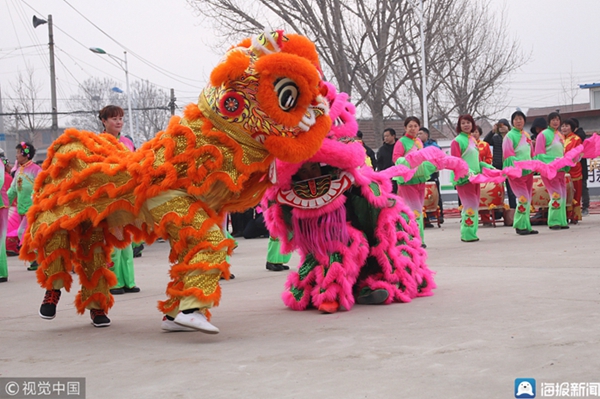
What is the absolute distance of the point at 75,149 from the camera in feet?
15.6

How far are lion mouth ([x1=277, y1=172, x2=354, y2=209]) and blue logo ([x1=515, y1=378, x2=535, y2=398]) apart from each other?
7.86 feet

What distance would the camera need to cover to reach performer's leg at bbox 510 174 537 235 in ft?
35.0

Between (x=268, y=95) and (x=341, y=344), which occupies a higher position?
(x=268, y=95)

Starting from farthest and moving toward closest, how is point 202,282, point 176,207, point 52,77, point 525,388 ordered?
point 52,77
point 176,207
point 202,282
point 525,388

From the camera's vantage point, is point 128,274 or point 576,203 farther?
point 576,203

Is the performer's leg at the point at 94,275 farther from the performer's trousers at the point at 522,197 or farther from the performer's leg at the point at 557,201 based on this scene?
the performer's leg at the point at 557,201

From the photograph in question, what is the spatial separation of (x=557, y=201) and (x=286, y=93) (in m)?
8.09

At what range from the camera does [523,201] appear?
10805 mm

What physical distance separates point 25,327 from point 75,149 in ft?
4.69

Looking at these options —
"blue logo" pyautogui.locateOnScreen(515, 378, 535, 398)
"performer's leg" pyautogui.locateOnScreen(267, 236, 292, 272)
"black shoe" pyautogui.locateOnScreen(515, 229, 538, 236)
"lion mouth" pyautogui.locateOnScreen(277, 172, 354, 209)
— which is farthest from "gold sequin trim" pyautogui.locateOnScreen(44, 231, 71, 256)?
"black shoe" pyautogui.locateOnScreen(515, 229, 538, 236)

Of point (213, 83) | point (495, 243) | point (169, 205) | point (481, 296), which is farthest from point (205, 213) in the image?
point (495, 243)

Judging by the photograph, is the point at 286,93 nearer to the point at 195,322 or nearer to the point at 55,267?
the point at 195,322

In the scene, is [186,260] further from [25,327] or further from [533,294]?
[533,294]

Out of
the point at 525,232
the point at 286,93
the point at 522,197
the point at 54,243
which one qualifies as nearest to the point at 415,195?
the point at 522,197
